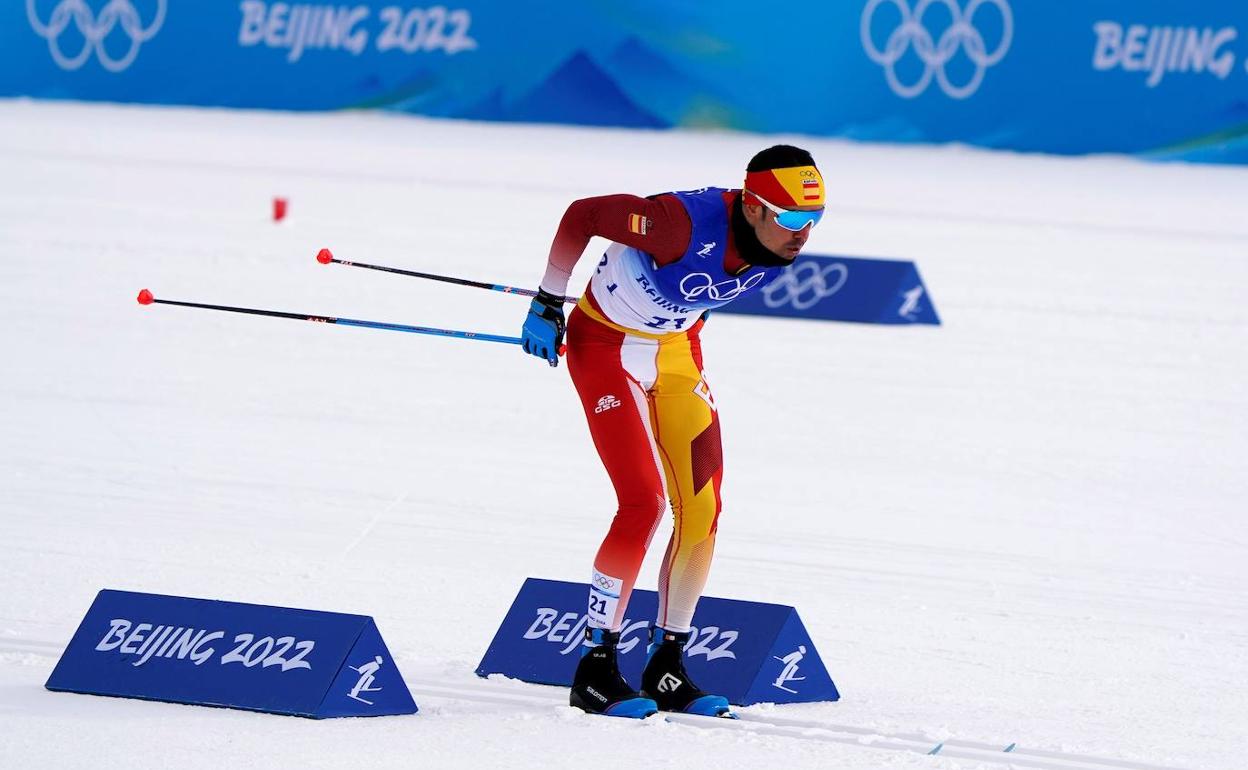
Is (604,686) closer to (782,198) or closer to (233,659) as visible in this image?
(233,659)

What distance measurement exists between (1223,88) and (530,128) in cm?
882

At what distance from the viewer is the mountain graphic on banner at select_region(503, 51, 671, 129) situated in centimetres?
2330

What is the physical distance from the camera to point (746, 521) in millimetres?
6789

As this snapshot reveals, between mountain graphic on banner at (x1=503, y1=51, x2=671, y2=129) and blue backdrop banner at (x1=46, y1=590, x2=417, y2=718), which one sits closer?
blue backdrop banner at (x1=46, y1=590, x2=417, y2=718)

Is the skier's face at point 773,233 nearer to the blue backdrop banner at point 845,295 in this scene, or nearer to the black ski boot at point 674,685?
the black ski boot at point 674,685

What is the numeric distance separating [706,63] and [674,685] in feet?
61.4

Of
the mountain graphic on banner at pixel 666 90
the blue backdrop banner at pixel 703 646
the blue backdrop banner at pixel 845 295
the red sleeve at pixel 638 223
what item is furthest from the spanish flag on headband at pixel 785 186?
the mountain graphic on banner at pixel 666 90

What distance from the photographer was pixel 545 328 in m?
4.55

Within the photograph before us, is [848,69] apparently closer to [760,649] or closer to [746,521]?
[746,521]

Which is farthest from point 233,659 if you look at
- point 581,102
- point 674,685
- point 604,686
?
point 581,102

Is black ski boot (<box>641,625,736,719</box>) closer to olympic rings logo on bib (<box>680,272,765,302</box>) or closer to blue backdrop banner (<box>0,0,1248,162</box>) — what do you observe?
olympic rings logo on bib (<box>680,272,765,302</box>)

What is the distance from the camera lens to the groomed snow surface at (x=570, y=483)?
15.0ft

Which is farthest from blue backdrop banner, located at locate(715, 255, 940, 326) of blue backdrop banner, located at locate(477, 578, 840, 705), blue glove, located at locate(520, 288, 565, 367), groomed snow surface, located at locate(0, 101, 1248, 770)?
blue glove, located at locate(520, 288, 565, 367)

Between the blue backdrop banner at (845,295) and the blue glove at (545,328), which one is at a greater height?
the blue backdrop banner at (845,295)
